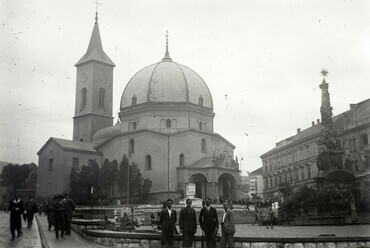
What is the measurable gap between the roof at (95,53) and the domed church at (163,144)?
37.1 ft

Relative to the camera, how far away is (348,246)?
12.8m

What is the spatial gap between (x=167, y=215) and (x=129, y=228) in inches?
290

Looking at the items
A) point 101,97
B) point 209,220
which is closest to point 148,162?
point 101,97

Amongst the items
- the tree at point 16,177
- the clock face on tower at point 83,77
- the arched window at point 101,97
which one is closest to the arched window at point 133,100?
the arched window at point 101,97

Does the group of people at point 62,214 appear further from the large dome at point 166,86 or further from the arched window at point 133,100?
the arched window at point 133,100

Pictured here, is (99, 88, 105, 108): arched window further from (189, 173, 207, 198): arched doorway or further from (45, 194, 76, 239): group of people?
(45, 194, 76, 239): group of people

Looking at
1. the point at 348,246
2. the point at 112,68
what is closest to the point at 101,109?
the point at 112,68

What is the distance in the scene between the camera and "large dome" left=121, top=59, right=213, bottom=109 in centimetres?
6250

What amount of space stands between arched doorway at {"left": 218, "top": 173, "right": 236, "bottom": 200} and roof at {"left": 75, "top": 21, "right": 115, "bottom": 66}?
95.6 ft

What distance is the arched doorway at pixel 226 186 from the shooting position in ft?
195

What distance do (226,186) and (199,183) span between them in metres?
4.42

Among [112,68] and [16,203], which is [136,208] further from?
[112,68]

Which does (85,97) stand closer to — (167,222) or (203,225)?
(167,222)

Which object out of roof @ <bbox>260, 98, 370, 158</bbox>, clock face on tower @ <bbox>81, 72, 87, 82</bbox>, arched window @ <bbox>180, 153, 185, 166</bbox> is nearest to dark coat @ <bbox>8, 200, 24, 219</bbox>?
arched window @ <bbox>180, 153, 185, 166</bbox>
